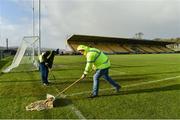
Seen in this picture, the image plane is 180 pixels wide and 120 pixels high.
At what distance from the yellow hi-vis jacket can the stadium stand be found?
79.9 metres

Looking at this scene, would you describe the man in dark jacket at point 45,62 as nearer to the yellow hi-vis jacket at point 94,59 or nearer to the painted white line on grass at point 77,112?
the yellow hi-vis jacket at point 94,59

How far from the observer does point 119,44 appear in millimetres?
108188

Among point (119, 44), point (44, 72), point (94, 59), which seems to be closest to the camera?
point (94, 59)

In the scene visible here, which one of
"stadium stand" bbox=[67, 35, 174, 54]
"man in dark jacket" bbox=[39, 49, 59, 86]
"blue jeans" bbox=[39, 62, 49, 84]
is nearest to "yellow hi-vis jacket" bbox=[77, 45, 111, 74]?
"man in dark jacket" bbox=[39, 49, 59, 86]

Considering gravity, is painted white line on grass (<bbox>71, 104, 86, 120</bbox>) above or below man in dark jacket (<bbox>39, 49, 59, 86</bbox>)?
below

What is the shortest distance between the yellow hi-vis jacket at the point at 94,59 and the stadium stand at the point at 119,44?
79935mm

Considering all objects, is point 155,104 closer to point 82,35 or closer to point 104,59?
point 104,59

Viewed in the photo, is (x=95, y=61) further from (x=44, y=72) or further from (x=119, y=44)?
(x=119, y=44)

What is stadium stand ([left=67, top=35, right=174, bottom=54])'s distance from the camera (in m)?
96.5

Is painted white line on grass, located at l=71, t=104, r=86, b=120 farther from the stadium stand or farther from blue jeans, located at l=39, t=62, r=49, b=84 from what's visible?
the stadium stand

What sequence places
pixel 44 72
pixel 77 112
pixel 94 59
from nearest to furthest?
pixel 77 112, pixel 94 59, pixel 44 72

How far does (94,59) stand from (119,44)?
9906cm

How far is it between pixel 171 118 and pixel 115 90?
14.0 feet

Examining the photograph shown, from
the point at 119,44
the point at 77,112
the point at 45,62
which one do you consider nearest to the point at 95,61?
the point at 77,112
